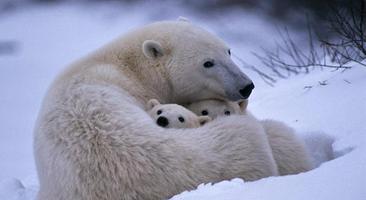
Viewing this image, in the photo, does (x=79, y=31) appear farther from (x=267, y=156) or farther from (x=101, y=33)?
(x=267, y=156)

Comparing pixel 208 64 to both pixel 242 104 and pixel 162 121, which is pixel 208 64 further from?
pixel 162 121

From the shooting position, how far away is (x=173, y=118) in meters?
3.32

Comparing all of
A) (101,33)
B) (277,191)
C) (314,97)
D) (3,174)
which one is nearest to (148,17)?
(101,33)

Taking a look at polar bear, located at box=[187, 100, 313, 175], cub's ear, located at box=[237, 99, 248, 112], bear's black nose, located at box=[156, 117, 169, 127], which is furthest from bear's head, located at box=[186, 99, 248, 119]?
bear's black nose, located at box=[156, 117, 169, 127]

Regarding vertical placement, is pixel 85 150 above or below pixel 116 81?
below

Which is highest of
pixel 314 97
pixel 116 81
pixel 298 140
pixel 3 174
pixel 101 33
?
pixel 101 33

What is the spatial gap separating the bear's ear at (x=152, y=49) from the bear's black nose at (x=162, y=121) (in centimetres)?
53

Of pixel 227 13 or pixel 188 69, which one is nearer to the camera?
pixel 188 69

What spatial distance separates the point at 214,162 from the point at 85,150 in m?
0.61

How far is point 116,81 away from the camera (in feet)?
11.2

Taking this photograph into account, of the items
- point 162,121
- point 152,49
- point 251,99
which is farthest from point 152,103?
point 251,99

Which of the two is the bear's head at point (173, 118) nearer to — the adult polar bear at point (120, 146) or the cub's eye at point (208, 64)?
the adult polar bear at point (120, 146)

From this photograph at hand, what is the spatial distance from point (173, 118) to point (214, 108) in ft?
1.60

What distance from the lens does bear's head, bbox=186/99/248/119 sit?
12.2ft
